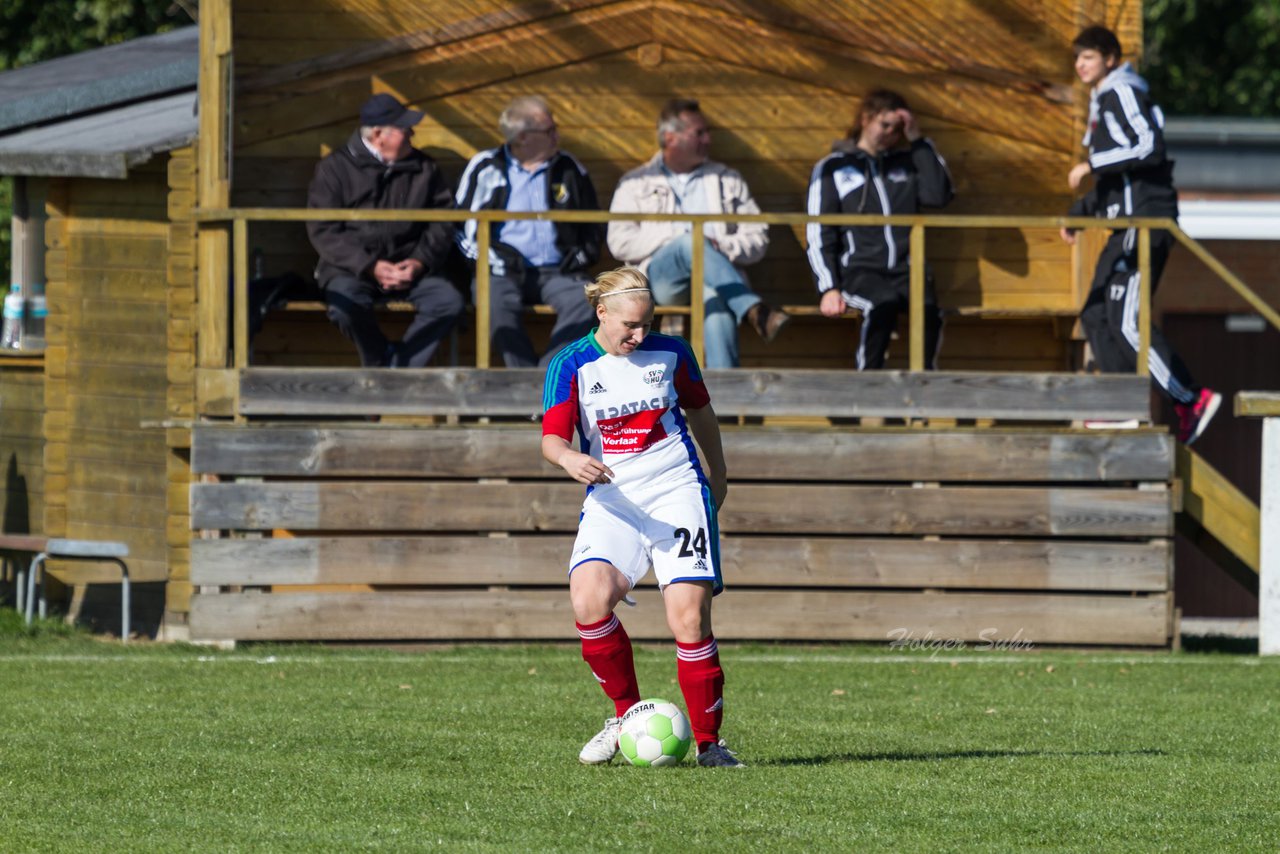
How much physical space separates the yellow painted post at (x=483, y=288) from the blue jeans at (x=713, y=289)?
3.69ft

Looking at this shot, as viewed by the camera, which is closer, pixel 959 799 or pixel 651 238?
pixel 959 799

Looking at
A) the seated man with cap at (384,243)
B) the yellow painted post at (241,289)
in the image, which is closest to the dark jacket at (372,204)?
the seated man with cap at (384,243)

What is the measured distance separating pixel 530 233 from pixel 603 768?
5719 mm

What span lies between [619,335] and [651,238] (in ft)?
18.0

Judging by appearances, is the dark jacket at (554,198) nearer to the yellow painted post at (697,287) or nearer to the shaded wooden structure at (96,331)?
the yellow painted post at (697,287)

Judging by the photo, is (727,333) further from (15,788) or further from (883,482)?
(15,788)

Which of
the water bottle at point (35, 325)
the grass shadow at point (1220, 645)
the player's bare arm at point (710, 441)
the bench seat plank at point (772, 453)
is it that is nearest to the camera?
the player's bare arm at point (710, 441)

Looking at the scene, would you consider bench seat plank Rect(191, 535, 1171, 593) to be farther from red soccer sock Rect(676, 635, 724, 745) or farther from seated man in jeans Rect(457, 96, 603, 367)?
red soccer sock Rect(676, 635, 724, 745)

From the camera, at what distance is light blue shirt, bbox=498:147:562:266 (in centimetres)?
1230

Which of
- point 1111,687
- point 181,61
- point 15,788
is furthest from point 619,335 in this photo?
point 181,61

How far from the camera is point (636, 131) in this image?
45.4 feet

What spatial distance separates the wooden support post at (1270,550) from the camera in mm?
12039

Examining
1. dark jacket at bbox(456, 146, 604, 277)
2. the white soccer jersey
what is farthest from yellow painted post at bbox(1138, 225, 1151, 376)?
the white soccer jersey

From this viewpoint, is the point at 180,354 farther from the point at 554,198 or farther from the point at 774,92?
the point at 774,92
